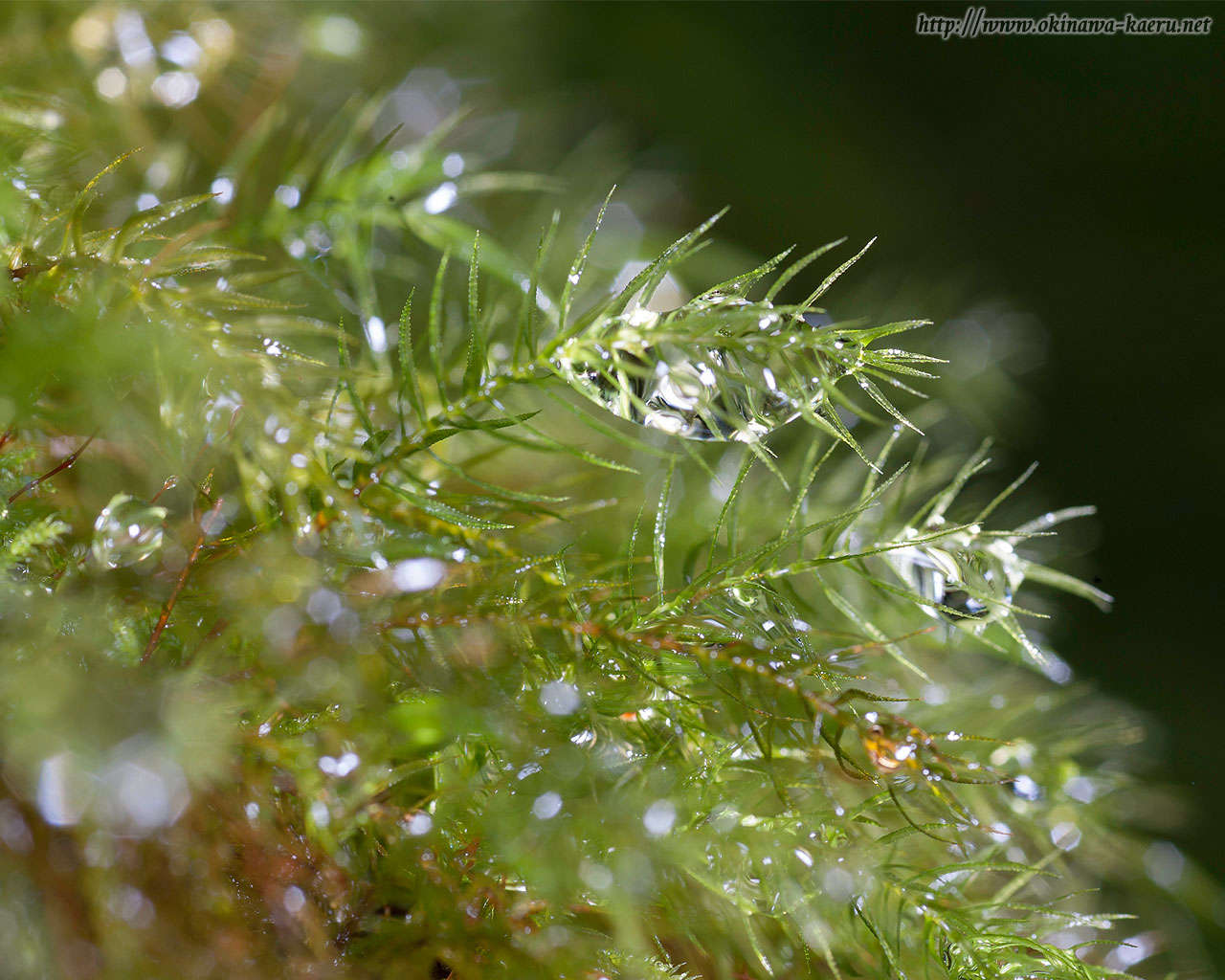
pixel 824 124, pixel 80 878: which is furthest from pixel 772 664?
pixel 824 124

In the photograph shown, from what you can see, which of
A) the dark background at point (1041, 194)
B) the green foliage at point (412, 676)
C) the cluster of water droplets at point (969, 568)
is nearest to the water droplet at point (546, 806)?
the green foliage at point (412, 676)

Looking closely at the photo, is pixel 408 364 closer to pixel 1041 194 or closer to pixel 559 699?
pixel 559 699

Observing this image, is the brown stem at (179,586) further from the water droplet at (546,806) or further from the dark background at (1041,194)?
the dark background at (1041,194)

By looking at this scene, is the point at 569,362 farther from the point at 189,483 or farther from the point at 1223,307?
the point at 1223,307

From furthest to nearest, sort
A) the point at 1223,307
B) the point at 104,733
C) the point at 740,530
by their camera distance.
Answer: the point at 1223,307, the point at 740,530, the point at 104,733

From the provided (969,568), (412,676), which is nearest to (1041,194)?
(969,568)

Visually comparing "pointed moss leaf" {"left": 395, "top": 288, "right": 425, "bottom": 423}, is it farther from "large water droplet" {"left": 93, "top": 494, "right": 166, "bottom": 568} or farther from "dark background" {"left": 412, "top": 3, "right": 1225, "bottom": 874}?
"dark background" {"left": 412, "top": 3, "right": 1225, "bottom": 874}
